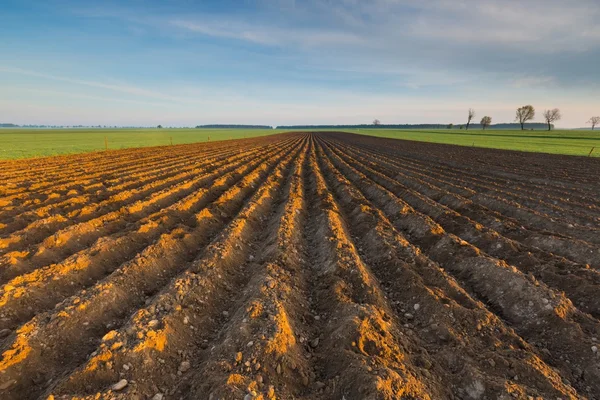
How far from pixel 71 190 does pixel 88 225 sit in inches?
209

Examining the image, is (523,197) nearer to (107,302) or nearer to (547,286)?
(547,286)

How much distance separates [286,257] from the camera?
23.4 ft

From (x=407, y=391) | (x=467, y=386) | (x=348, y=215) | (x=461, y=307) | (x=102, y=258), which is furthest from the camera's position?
(x=348, y=215)

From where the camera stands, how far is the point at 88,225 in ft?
28.1

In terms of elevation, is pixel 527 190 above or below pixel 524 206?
above

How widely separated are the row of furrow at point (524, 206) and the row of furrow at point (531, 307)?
4.61 metres

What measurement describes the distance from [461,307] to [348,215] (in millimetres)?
6208

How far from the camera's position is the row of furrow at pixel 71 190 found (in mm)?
10156

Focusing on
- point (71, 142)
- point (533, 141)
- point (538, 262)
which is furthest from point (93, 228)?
point (533, 141)

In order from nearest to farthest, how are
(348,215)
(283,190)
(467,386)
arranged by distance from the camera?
(467,386) < (348,215) < (283,190)

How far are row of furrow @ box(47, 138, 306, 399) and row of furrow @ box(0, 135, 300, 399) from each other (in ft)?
0.45

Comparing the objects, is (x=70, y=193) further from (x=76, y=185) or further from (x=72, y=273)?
(x=72, y=273)

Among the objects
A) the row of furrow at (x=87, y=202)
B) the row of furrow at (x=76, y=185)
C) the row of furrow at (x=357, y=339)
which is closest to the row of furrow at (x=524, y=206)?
the row of furrow at (x=357, y=339)

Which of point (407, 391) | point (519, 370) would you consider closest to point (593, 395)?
point (519, 370)
